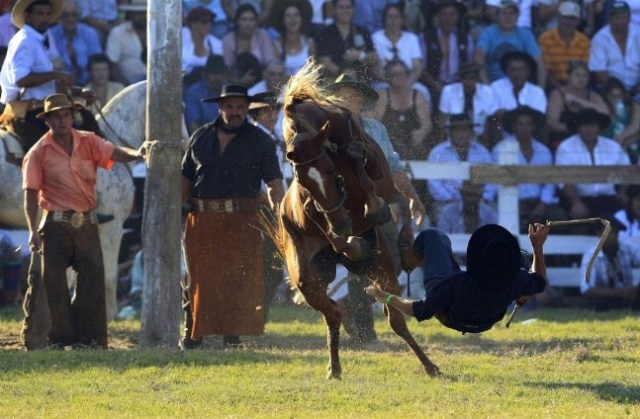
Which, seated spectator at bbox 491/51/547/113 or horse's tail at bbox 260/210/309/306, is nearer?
horse's tail at bbox 260/210/309/306

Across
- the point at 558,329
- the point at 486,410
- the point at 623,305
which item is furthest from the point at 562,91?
the point at 486,410

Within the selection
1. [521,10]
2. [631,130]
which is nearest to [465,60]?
[521,10]

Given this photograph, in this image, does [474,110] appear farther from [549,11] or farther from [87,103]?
[87,103]

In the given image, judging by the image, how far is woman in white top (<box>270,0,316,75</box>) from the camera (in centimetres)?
1694

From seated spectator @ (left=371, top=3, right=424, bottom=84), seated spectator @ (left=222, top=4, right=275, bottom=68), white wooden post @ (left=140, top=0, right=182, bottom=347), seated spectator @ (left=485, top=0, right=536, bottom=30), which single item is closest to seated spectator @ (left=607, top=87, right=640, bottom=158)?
seated spectator @ (left=485, top=0, right=536, bottom=30)

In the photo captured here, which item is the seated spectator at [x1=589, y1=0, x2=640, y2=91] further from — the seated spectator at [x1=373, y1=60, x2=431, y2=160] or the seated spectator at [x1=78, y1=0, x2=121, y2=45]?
the seated spectator at [x1=78, y1=0, x2=121, y2=45]

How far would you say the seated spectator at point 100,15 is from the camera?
1719 cm

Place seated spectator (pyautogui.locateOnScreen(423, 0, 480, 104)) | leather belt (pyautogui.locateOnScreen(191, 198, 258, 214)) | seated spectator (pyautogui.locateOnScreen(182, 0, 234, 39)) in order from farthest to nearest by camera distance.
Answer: seated spectator (pyautogui.locateOnScreen(182, 0, 234, 39)) < seated spectator (pyautogui.locateOnScreen(423, 0, 480, 104)) < leather belt (pyautogui.locateOnScreen(191, 198, 258, 214))

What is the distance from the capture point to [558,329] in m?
14.0

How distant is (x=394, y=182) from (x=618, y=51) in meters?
7.06

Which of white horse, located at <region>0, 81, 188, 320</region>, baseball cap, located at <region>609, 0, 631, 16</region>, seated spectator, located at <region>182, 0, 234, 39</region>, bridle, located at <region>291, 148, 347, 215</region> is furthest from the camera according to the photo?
baseball cap, located at <region>609, 0, 631, 16</region>

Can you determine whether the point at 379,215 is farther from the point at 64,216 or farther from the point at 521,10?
the point at 521,10

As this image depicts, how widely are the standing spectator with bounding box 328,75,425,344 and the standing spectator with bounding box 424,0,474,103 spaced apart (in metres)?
3.99

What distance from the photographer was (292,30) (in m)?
17.0
